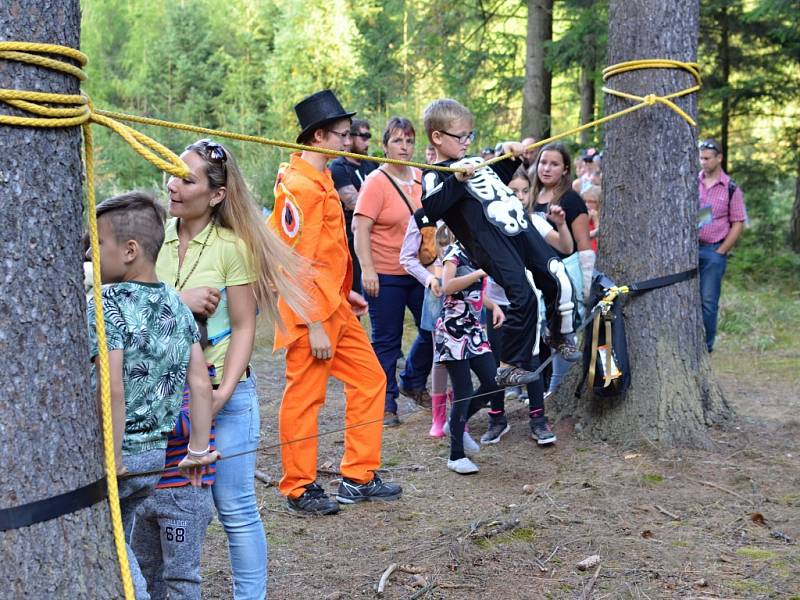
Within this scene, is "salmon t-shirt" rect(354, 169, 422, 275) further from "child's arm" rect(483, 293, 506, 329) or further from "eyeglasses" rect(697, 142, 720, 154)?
"eyeglasses" rect(697, 142, 720, 154)

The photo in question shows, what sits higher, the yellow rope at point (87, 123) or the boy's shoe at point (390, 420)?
the yellow rope at point (87, 123)

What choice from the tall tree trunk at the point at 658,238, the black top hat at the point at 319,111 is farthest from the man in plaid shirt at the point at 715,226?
the black top hat at the point at 319,111

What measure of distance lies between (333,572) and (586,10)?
37.8ft

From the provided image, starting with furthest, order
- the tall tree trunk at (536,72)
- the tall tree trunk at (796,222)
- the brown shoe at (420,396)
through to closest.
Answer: the tall tree trunk at (796,222) < the tall tree trunk at (536,72) < the brown shoe at (420,396)

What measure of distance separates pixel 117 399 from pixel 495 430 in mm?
3975

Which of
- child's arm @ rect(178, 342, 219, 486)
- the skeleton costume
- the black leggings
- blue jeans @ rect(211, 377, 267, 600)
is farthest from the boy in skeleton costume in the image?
child's arm @ rect(178, 342, 219, 486)

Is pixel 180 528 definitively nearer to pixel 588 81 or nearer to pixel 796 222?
pixel 588 81

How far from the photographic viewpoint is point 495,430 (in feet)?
19.9

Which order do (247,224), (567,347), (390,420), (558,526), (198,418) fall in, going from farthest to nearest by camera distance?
(390,420), (567,347), (558,526), (247,224), (198,418)

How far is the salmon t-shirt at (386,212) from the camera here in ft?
20.4

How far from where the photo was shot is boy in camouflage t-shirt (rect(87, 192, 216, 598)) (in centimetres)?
248

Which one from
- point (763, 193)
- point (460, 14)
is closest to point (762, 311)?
point (763, 193)

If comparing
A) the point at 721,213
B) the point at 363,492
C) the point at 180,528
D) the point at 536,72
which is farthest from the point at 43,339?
the point at 536,72

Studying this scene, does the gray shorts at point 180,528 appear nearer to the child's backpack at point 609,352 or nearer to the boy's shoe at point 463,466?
the boy's shoe at point 463,466
